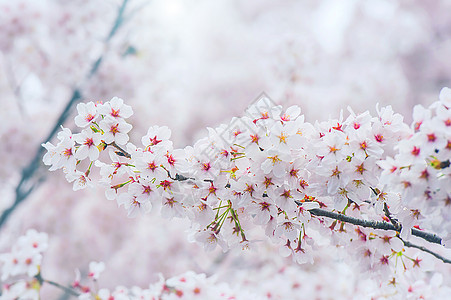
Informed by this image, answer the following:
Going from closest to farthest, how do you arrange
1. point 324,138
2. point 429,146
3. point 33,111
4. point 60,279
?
1. point 429,146
2. point 324,138
3. point 33,111
4. point 60,279

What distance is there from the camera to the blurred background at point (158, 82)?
3.01 metres

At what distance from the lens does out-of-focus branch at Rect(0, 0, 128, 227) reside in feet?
7.98

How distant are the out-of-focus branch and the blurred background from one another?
16 mm

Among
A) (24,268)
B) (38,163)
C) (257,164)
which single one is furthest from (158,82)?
(257,164)

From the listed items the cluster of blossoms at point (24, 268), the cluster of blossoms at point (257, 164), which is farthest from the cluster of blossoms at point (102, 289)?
the cluster of blossoms at point (257, 164)

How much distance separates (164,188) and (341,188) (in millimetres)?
357

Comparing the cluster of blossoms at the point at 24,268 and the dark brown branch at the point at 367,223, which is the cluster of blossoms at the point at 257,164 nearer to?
the dark brown branch at the point at 367,223

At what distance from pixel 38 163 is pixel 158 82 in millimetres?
1670

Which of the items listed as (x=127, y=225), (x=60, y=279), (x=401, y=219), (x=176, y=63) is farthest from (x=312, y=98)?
(x=401, y=219)

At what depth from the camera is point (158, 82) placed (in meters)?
3.91

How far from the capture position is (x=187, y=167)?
752mm

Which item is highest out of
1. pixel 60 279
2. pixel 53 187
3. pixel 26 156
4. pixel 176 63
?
pixel 176 63

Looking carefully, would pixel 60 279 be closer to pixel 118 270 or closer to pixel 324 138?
pixel 118 270

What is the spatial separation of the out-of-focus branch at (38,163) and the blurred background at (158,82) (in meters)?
0.02
